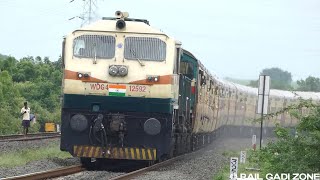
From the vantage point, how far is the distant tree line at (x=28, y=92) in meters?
35.2

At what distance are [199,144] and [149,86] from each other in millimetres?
12872

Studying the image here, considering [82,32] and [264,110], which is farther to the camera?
[264,110]

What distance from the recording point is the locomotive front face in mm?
15672

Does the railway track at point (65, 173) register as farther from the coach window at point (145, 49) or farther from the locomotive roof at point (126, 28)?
the locomotive roof at point (126, 28)

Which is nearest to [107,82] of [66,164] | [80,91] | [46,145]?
[80,91]

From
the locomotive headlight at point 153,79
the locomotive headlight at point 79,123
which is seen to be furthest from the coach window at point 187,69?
the locomotive headlight at point 79,123

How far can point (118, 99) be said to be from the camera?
15688 millimetres

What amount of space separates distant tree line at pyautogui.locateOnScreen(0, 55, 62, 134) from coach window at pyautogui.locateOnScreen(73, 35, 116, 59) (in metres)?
18.2

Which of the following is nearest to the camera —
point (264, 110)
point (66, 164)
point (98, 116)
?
point (98, 116)

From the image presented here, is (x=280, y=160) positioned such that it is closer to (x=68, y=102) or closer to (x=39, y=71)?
(x=68, y=102)

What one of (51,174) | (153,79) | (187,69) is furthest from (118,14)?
(51,174)

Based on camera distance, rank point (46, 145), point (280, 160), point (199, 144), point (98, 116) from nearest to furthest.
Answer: point (280, 160) < point (98, 116) < point (46, 145) < point (199, 144)

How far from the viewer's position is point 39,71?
49.8 metres

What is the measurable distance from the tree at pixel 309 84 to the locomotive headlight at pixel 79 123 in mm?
65725
